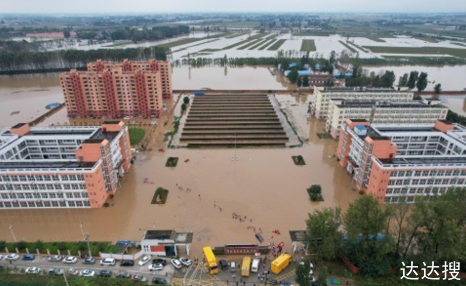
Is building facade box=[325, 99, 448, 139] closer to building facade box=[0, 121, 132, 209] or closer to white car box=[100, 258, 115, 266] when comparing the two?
building facade box=[0, 121, 132, 209]

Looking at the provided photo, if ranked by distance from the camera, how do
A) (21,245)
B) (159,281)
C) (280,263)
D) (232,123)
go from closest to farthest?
(159,281)
(280,263)
(21,245)
(232,123)

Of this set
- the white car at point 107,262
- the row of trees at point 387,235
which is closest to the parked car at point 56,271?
the white car at point 107,262

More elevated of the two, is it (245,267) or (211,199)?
(245,267)

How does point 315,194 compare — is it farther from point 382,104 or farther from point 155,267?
point 382,104

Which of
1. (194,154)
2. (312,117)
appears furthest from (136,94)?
(312,117)

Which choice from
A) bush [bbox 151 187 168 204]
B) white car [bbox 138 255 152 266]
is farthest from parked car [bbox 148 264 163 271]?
bush [bbox 151 187 168 204]

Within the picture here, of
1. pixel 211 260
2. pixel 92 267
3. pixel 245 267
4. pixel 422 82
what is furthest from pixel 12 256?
pixel 422 82

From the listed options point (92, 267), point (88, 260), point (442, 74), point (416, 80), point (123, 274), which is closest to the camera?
point (123, 274)
